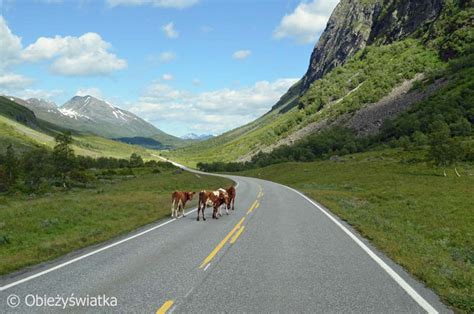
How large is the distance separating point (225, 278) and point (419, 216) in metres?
20.0

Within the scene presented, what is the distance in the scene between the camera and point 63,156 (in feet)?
239

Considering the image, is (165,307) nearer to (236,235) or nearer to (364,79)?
(236,235)

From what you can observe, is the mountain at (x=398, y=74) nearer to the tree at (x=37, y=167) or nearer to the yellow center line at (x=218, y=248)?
the tree at (x=37, y=167)

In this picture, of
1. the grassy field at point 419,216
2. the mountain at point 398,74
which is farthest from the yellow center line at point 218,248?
the mountain at point 398,74

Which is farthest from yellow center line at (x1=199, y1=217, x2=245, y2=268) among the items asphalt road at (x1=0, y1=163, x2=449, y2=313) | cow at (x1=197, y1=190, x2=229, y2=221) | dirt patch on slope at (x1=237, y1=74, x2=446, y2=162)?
dirt patch on slope at (x1=237, y1=74, x2=446, y2=162)

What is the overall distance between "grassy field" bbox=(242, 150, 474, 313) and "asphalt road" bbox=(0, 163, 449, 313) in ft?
2.58

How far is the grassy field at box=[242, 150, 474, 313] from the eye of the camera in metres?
9.78

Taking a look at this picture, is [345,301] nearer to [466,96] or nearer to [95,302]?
[95,302]

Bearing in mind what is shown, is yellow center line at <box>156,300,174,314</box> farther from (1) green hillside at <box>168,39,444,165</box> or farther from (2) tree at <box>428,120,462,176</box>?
(1) green hillside at <box>168,39,444,165</box>

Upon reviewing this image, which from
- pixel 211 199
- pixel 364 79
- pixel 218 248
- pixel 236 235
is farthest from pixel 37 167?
pixel 364 79

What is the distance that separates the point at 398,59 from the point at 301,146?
238ft

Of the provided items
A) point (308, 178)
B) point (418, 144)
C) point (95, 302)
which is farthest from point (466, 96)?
point (95, 302)

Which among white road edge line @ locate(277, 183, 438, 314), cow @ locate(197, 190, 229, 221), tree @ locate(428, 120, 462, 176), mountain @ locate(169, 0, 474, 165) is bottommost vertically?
white road edge line @ locate(277, 183, 438, 314)

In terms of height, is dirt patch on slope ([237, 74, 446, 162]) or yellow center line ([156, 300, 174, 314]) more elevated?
dirt patch on slope ([237, 74, 446, 162])
